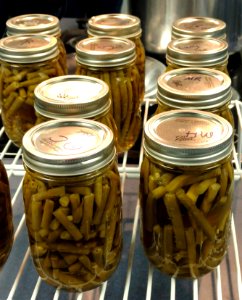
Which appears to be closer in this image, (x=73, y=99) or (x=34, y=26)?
(x=73, y=99)

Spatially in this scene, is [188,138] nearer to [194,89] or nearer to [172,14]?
[194,89]

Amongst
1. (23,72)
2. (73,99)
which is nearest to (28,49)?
(23,72)

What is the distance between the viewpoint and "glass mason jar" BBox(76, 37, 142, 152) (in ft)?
2.20

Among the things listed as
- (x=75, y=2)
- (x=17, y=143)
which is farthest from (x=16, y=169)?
(x=75, y=2)

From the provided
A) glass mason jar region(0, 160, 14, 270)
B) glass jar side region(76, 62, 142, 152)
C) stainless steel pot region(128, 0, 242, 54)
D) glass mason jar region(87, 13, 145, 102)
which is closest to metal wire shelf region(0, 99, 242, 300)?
glass mason jar region(0, 160, 14, 270)

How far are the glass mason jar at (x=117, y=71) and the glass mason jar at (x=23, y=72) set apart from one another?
0.04 m

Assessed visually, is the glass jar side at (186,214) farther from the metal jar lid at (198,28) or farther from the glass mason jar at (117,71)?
the metal jar lid at (198,28)

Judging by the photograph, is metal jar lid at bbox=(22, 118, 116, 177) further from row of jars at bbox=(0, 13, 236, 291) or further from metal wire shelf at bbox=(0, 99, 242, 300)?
metal wire shelf at bbox=(0, 99, 242, 300)

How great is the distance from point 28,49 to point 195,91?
234 mm

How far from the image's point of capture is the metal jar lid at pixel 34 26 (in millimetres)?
778

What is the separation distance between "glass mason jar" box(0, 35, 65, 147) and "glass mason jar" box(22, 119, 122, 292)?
0.16 meters

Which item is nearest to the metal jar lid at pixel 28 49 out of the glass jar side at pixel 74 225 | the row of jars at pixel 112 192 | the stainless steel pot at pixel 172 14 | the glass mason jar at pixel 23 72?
the glass mason jar at pixel 23 72

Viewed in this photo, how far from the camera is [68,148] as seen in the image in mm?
500

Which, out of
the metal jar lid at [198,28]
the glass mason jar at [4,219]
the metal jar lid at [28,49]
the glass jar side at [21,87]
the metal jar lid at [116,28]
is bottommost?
the glass mason jar at [4,219]
